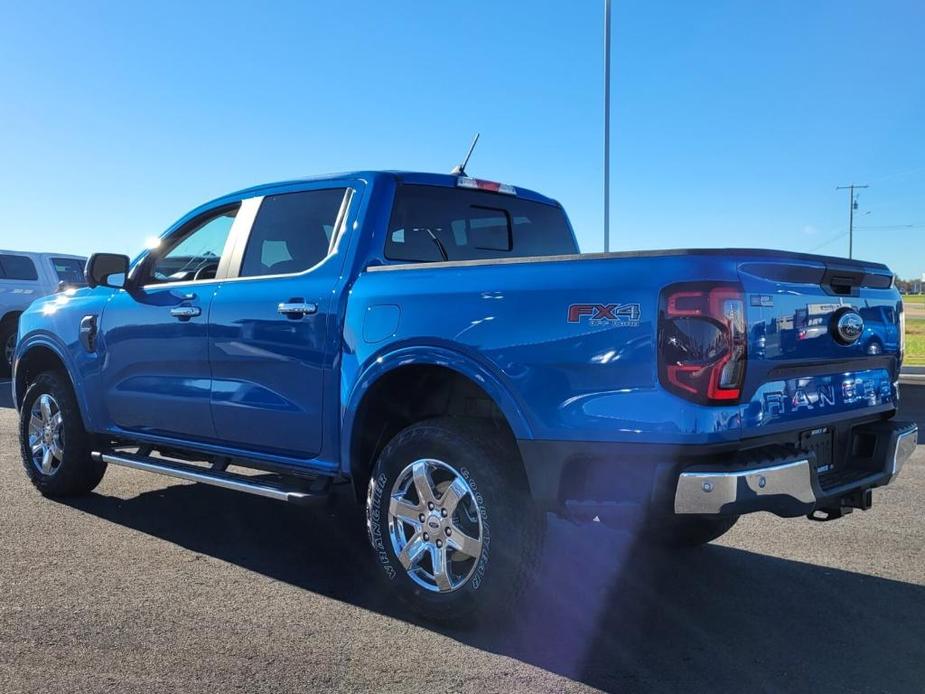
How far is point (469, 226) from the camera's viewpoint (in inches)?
181

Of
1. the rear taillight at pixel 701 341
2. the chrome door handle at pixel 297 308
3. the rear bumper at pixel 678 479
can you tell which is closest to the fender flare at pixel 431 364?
the rear bumper at pixel 678 479

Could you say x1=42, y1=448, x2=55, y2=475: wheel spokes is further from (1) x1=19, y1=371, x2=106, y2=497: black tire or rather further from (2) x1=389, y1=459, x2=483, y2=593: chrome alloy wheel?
(2) x1=389, y1=459, x2=483, y2=593: chrome alloy wheel

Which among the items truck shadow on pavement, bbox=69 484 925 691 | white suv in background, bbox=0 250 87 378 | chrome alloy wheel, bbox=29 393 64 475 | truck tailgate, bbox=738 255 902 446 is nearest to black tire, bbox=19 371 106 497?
chrome alloy wheel, bbox=29 393 64 475

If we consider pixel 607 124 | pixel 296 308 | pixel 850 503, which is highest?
pixel 607 124

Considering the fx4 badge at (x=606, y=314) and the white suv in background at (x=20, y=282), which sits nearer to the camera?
the fx4 badge at (x=606, y=314)

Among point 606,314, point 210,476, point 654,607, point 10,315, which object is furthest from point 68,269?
point 606,314

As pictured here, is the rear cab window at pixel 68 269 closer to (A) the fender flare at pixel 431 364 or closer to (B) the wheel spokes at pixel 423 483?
(A) the fender flare at pixel 431 364

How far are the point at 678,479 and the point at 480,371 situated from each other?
2.89ft

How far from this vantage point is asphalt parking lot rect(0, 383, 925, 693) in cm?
301

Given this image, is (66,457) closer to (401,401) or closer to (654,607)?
(401,401)

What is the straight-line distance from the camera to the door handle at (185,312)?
449cm

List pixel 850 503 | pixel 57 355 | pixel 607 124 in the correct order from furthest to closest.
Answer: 1. pixel 607 124
2. pixel 57 355
3. pixel 850 503

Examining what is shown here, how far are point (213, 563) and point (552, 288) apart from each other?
2.44 m

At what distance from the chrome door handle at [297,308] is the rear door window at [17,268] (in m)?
12.0
